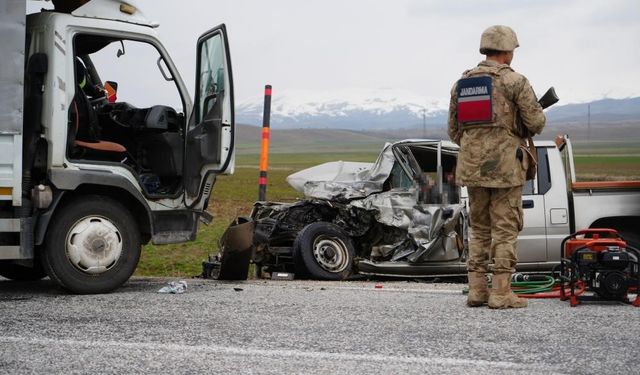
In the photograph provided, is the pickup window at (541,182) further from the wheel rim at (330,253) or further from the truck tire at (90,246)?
the truck tire at (90,246)

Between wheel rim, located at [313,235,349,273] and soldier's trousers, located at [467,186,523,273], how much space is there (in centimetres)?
311

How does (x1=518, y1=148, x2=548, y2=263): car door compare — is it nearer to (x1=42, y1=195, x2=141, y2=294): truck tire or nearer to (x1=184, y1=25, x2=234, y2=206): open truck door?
(x1=184, y1=25, x2=234, y2=206): open truck door

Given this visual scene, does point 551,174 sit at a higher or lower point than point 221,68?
lower

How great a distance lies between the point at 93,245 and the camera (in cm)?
790

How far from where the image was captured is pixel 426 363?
4863 mm

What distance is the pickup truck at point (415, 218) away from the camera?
10000 mm

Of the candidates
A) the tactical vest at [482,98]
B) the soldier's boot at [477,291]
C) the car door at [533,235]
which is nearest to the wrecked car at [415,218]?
the car door at [533,235]

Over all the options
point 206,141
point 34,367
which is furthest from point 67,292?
point 34,367

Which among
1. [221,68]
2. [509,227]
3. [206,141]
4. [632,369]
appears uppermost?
[221,68]

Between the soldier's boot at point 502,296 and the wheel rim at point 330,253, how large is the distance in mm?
3445

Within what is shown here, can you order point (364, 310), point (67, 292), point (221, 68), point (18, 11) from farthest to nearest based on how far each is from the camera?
point (221, 68) < point (67, 292) < point (18, 11) < point (364, 310)

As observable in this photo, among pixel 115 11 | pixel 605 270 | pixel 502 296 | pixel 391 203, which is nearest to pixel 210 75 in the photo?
pixel 115 11

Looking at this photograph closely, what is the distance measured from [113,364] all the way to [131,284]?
13.7 ft

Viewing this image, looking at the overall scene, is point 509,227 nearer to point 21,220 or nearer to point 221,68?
point 221,68
